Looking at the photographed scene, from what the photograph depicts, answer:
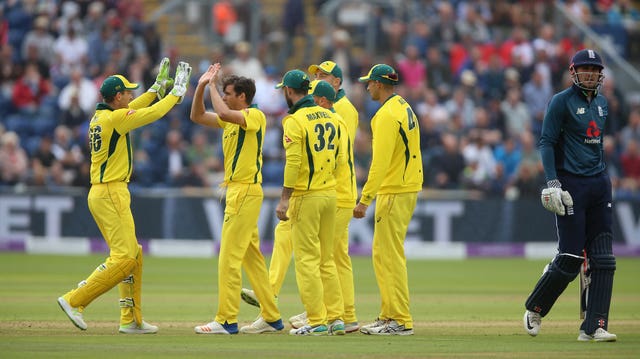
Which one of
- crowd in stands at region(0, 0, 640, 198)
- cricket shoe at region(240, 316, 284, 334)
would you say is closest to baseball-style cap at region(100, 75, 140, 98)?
cricket shoe at region(240, 316, 284, 334)

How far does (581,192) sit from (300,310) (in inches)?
166

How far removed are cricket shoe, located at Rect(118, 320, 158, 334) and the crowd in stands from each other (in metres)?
11.4

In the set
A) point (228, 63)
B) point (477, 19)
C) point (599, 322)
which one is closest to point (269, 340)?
point (599, 322)

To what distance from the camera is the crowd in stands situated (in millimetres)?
23141

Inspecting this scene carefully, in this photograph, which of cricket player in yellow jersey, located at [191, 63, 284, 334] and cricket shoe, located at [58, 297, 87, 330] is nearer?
A: cricket shoe, located at [58, 297, 87, 330]

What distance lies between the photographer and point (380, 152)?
36.8 ft

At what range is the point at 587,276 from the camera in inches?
431

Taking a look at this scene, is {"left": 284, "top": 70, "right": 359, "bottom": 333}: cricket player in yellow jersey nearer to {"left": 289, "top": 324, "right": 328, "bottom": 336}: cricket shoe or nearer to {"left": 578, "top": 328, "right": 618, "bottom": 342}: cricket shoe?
{"left": 289, "top": 324, "right": 328, "bottom": 336}: cricket shoe

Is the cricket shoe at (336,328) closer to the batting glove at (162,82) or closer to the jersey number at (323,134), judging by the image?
the jersey number at (323,134)

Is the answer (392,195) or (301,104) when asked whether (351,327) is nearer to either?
(392,195)

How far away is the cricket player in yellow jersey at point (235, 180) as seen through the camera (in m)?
11.1

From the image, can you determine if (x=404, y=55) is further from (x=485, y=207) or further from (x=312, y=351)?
(x=312, y=351)

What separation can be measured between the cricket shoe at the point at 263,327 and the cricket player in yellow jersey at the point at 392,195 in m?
0.81

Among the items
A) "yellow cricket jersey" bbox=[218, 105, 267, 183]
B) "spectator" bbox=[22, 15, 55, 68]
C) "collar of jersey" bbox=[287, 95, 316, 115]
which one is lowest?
"yellow cricket jersey" bbox=[218, 105, 267, 183]
